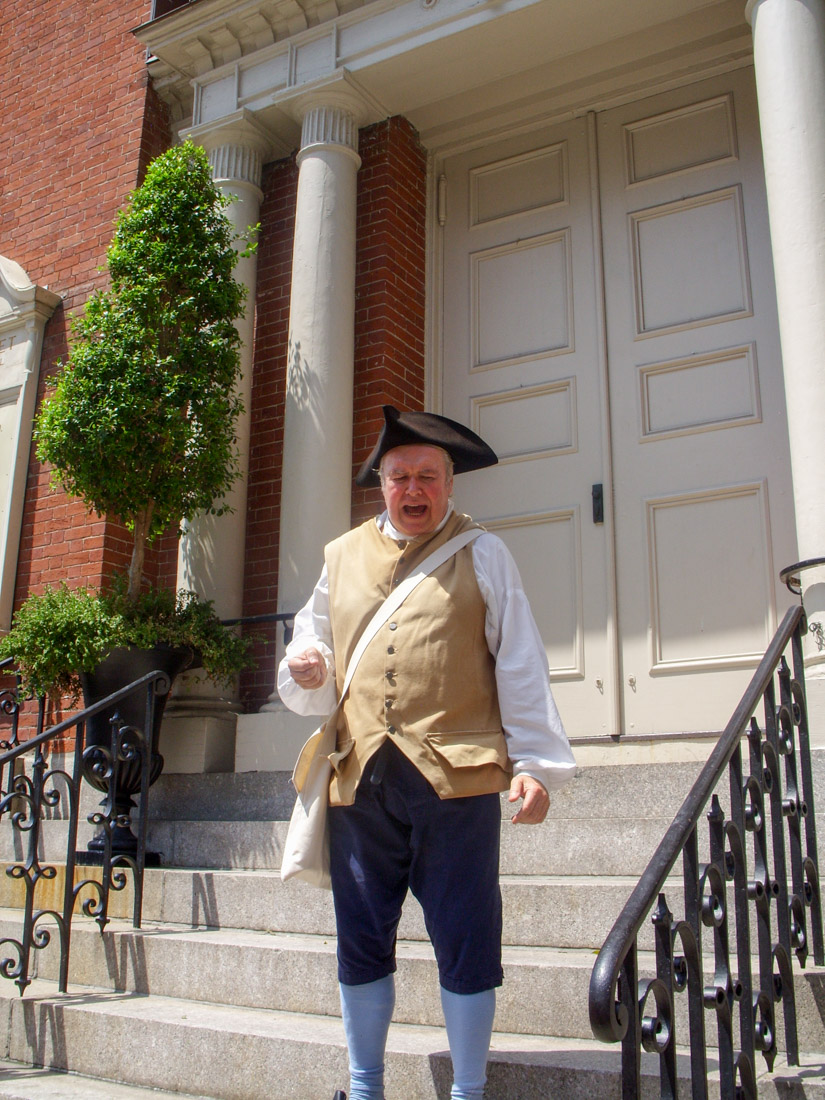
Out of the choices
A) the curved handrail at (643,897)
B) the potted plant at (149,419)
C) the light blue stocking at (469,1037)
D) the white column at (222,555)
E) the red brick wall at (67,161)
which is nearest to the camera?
the curved handrail at (643,897)

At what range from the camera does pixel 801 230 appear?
4445 millimetres

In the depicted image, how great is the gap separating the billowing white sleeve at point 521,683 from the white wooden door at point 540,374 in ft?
9.49

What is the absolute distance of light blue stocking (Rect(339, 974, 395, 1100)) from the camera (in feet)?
7.52

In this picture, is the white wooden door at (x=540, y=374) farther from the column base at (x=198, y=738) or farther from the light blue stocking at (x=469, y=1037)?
the light blue stocking at (x=469, y=1037)

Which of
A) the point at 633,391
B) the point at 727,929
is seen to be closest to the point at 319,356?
the point at 633,391

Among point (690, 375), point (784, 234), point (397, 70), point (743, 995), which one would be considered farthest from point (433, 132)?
point (743, 995)

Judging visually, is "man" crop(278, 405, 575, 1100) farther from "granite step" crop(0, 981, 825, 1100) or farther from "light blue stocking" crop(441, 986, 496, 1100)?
"granite step" crop(0, 981, 825, 1100)

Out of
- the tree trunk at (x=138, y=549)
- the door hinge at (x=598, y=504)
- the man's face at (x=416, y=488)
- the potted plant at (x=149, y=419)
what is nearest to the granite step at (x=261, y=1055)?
the man's face at (x=416, y=488)

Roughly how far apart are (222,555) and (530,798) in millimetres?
3984

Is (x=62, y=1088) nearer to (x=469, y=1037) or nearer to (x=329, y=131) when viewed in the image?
(x=469, y=1037)

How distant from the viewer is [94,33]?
7656mm

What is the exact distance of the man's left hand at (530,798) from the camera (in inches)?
89.4

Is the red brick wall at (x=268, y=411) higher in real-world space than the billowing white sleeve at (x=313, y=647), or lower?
higher

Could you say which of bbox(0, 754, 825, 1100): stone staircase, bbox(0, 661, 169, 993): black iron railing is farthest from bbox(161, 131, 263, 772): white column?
bbox(0, 754, 825, 1100): stone staircase
